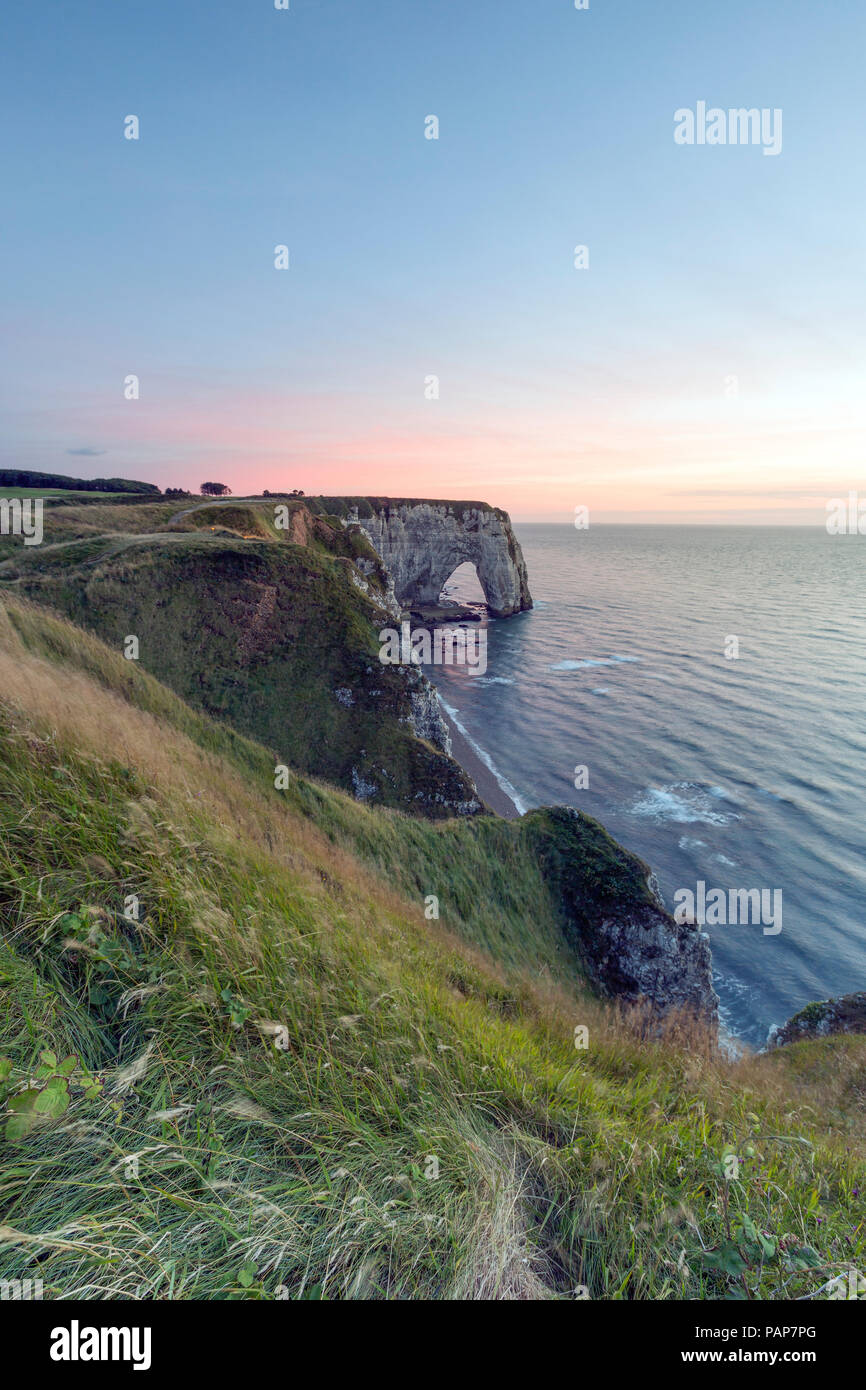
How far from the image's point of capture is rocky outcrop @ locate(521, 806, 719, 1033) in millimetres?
15711

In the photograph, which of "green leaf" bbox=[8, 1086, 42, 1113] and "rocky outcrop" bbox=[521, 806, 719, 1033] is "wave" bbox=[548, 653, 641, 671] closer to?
"rocky outcrop" bbox=[521, 806, 719, 1033]

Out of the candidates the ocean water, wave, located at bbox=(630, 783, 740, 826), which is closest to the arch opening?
the ocean water

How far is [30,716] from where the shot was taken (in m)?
4.92

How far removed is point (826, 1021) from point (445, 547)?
276ft

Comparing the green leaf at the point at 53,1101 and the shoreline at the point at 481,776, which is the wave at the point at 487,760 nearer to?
the shoreline at the point at 481,776

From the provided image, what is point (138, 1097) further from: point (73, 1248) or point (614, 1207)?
point (614, 1207)

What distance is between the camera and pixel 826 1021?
15.7m

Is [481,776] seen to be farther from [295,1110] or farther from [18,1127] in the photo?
[18,1127]

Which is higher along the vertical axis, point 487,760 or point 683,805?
point 487,760

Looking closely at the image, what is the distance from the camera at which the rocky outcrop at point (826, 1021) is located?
50.1ft

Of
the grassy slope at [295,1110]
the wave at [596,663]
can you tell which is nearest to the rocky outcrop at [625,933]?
the grassy slope at [295,1110]

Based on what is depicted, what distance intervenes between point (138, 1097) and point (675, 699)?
5607 centimetres

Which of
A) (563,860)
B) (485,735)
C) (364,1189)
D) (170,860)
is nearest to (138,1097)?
(364,1189)

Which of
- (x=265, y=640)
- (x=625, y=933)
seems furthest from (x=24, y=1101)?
(x=265, y=640)
